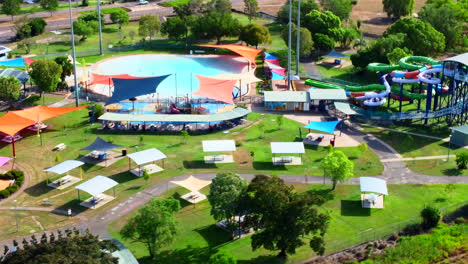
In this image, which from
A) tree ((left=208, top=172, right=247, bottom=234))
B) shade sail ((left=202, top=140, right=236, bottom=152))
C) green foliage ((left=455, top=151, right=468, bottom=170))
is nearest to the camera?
tree ((left=208, top=172, right=247, bottom=234))

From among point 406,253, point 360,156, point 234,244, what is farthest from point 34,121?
point 406,253

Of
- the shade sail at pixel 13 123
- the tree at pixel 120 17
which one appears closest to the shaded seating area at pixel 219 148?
the shade sail at pixel 13 123

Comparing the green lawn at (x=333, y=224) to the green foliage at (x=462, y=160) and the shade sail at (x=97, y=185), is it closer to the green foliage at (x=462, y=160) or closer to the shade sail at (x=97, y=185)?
the shade sail at (x=97, y=185)

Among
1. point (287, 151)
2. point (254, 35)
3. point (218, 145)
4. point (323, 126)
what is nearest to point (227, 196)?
point (287, 151)

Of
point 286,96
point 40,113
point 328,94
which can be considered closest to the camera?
point 40,113

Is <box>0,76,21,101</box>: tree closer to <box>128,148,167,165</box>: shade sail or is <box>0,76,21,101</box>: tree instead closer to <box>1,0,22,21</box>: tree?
<box>128,148,167,165</box>: shade sail

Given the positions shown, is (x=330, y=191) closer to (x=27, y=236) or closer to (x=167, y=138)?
(x=167, y=138)

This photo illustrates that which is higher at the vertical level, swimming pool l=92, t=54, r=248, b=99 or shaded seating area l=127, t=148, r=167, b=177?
swimming pool l=92, t=54, r=248, b=99

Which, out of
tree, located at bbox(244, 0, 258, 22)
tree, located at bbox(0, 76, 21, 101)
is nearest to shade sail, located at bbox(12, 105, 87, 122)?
tree, located at bbox(0, 76, 21, 101)

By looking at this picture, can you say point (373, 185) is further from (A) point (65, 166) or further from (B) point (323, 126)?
(A) point (65, 166)
